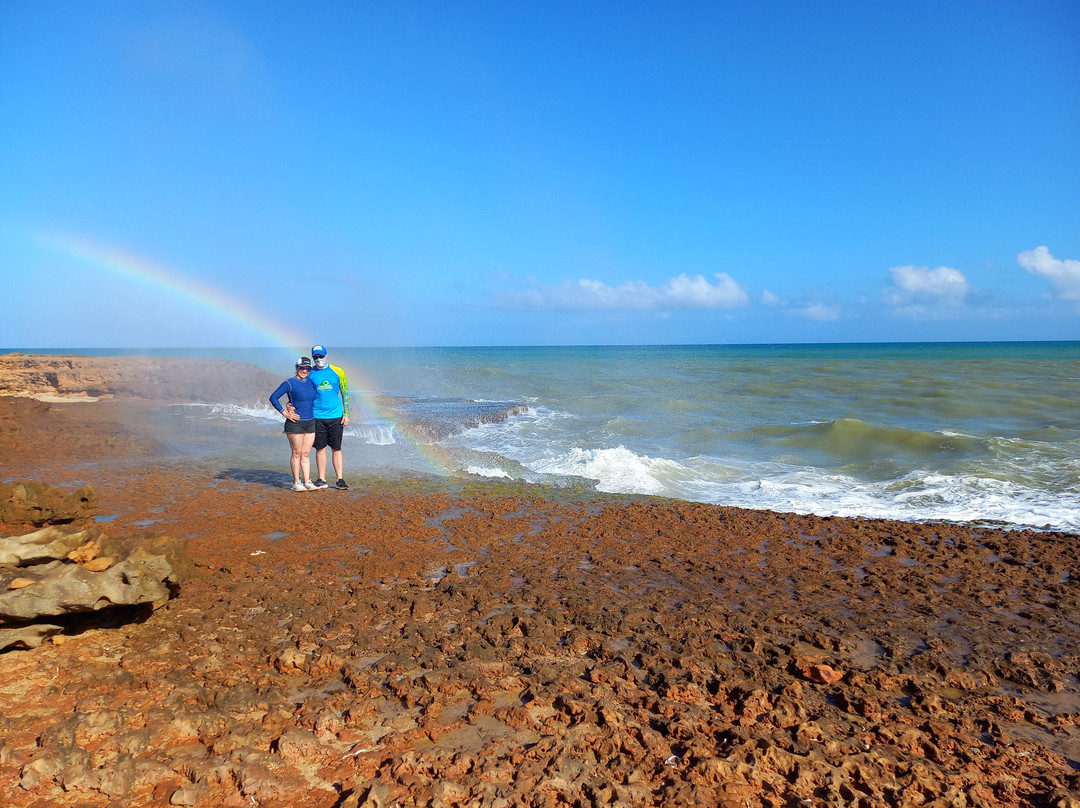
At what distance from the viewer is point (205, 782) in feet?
8.76

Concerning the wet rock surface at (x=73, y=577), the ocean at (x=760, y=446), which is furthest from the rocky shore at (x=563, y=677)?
the ocean at (x=760, y=446)

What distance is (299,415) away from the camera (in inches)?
330

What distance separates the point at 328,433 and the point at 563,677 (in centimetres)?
593

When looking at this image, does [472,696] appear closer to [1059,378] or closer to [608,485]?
[608,485]

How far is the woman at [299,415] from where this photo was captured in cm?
830

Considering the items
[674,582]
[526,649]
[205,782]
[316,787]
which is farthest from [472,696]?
[674,582]

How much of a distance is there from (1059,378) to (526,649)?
139ft

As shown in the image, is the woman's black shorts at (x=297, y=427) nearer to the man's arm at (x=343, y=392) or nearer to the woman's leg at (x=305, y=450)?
the woman's leg at (x=305, y=450)

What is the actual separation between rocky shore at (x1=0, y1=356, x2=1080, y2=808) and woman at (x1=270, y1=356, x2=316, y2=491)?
1.87 m

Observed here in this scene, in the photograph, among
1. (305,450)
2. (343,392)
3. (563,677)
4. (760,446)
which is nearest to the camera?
(563,677)

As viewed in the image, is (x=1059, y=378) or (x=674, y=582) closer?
(x=674, y=582)

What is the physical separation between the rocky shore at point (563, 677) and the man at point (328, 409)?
2064mm

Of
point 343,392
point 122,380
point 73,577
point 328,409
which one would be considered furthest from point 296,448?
point 122,380

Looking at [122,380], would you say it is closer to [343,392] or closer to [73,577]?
[343,392]
